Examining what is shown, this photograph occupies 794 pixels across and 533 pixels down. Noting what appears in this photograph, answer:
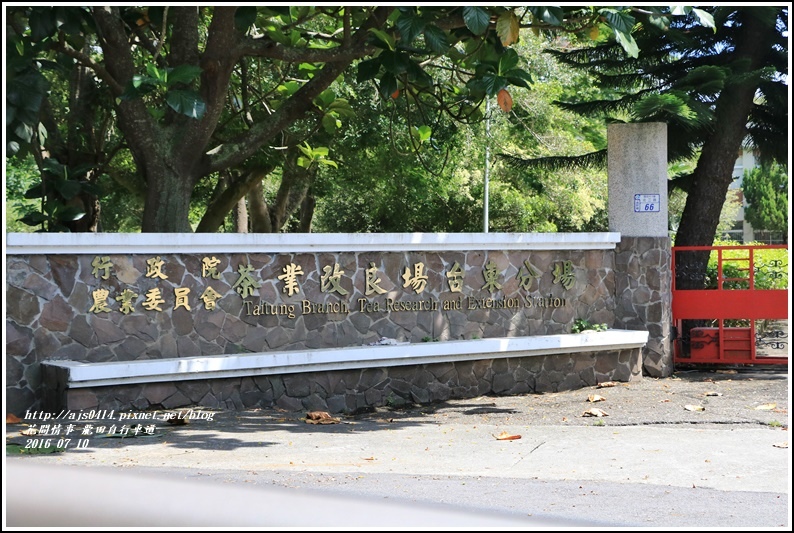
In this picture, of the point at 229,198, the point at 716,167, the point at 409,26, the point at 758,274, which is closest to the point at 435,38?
the point at 409,26

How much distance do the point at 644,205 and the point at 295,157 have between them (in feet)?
19.3

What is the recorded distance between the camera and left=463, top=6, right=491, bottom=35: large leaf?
8102mm

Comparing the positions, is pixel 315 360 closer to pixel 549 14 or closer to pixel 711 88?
pixel 549 14

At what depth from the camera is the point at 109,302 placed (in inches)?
375

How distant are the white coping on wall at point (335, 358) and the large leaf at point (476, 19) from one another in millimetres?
4057

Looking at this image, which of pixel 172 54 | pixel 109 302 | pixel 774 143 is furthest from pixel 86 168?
pixel 774 143

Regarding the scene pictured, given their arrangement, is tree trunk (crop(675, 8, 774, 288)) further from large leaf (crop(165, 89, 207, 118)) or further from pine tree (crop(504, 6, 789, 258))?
large leaf (crop(165, 89, 207, 118))

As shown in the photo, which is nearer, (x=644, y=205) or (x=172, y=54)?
(x=172, y=54)

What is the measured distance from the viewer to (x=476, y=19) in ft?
26.7

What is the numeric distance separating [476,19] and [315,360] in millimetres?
4160

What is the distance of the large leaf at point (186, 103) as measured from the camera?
28.6ft

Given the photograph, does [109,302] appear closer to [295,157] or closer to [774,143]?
[295,157]

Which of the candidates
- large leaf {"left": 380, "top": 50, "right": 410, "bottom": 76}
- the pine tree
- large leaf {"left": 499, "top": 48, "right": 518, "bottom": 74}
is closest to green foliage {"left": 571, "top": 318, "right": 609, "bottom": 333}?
the pine tree

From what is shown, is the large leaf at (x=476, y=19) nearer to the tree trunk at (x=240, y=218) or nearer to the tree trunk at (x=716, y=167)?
the tree trunk at (x=716, y=167)
